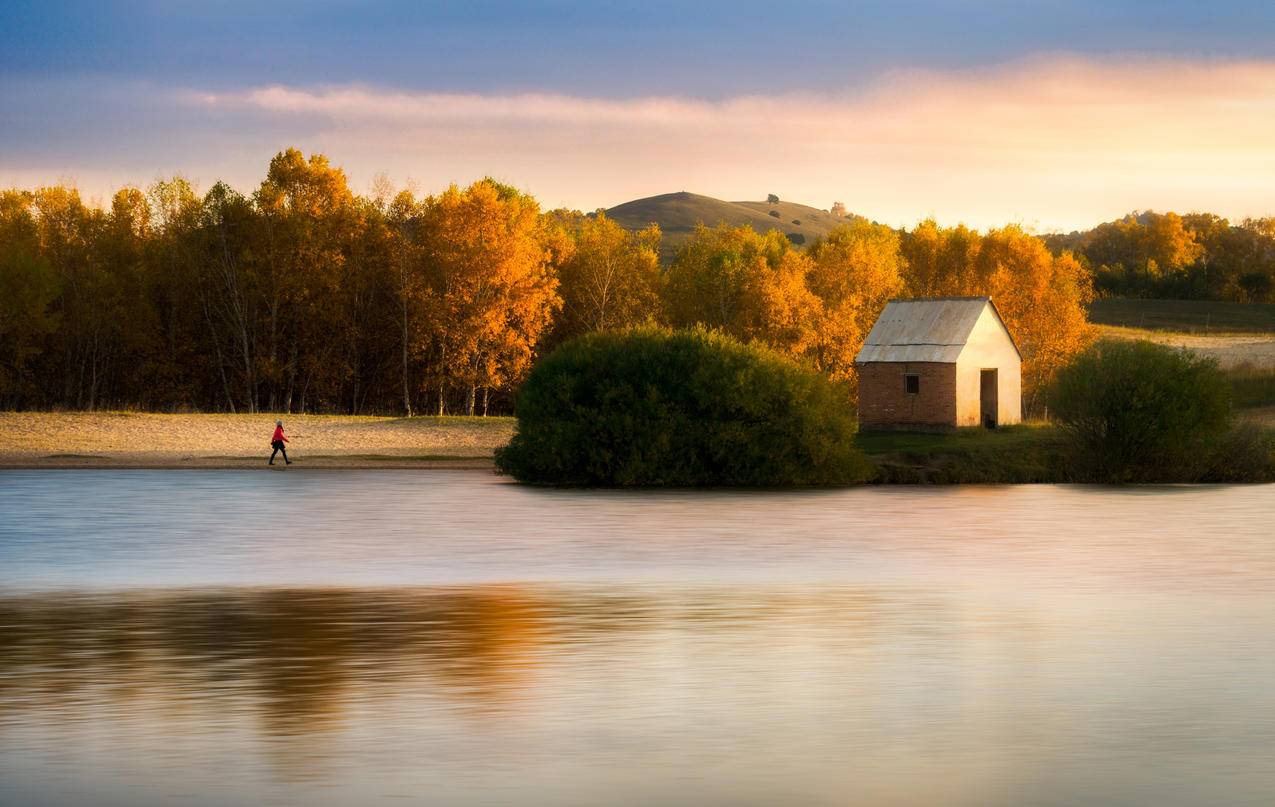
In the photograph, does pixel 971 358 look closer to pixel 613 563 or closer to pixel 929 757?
pixel 613 563

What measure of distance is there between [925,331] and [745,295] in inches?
808

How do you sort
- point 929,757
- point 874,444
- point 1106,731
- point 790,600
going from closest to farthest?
point 929,757
point 1106,731
point 790,600
point 874,444

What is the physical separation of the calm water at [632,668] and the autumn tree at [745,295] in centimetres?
5266

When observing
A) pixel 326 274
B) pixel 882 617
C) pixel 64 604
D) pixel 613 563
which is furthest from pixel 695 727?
pixel 326 274

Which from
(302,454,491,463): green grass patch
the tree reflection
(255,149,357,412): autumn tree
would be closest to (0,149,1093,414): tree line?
(255,149,357,412): autumn tree

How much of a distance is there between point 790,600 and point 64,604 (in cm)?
961

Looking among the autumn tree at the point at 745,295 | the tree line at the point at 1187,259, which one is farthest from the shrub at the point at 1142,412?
the tree line at the point at 1187,259

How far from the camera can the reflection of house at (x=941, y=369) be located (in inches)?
2581

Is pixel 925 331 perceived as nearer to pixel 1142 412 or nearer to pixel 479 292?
pixel 1142 412

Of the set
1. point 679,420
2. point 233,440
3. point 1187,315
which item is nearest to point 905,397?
point 679,420

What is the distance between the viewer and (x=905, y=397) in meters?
66.9

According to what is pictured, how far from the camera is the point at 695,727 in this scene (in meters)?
12.2

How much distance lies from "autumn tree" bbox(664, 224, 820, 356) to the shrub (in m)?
26.8

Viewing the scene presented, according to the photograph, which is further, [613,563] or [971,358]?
[971,358]
